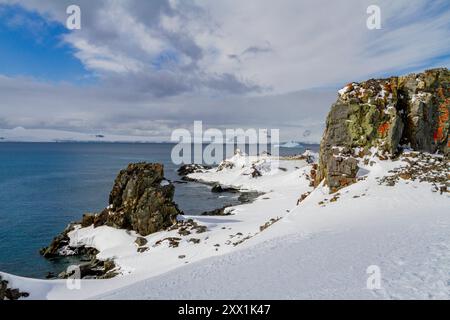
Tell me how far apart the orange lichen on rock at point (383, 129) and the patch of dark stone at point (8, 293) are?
38.3 m

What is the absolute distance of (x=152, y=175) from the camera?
4541 cm

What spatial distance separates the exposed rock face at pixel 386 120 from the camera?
3581 centimetres

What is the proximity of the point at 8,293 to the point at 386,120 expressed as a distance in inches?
1587

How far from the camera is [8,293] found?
69.7 feet

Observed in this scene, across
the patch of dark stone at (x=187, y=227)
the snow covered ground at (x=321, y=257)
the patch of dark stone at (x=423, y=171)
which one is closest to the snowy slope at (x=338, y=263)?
the snow covered ground at (x=321, y=257)

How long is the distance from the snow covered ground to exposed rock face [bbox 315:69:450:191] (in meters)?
2.91

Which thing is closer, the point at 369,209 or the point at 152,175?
the point at 369,209

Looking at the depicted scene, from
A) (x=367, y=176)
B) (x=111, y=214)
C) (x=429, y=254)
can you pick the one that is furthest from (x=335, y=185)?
(x=111, y=214)

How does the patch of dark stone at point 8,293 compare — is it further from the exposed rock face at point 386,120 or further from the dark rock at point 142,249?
the exposed rock face at point 386,120

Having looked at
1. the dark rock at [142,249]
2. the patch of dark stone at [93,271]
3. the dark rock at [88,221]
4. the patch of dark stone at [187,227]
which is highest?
the patch of dark stone at [187,227]

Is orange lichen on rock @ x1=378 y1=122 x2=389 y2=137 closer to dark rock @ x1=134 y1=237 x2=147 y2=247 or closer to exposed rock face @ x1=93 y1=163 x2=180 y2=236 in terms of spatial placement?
exposed rock face @ x1=93 y1=163 x2=180 y2=236

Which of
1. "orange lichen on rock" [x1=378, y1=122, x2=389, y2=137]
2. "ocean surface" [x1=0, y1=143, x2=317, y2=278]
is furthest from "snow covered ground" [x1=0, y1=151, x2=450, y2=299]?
"ocean surface" [x1=0, y1=143, x2=317, y2=278]
